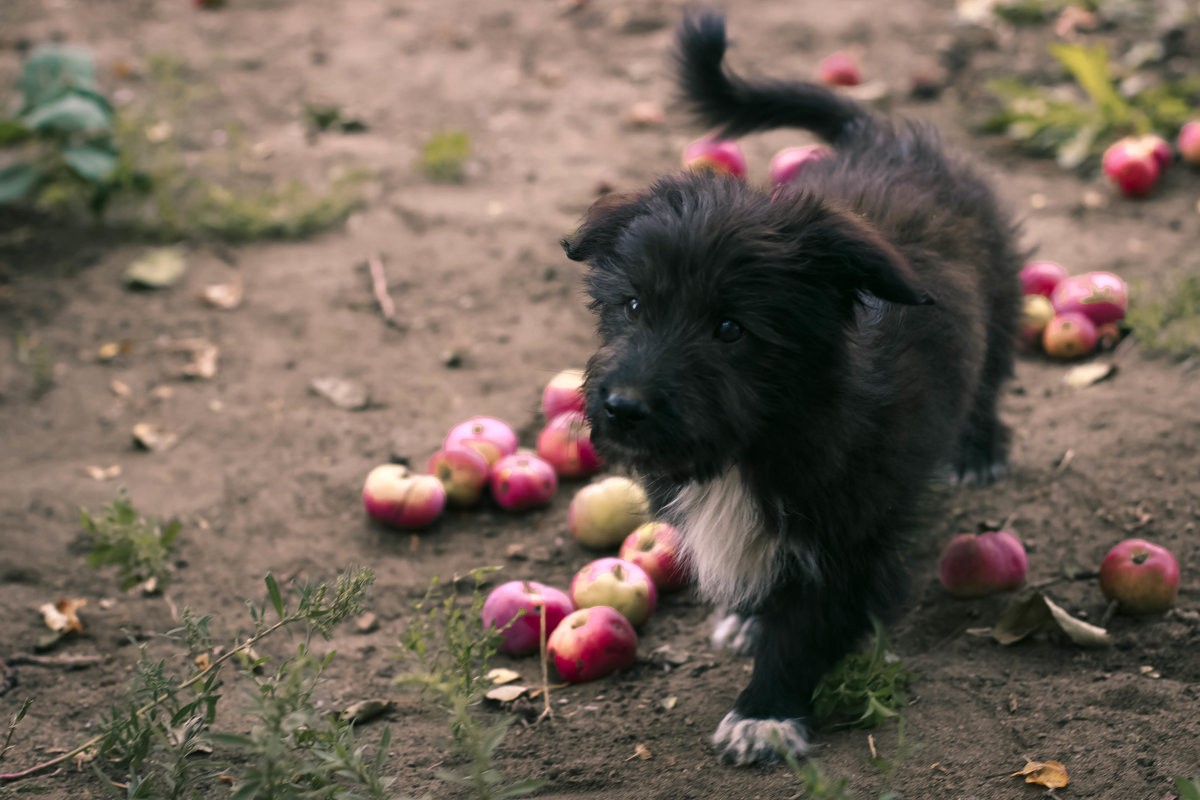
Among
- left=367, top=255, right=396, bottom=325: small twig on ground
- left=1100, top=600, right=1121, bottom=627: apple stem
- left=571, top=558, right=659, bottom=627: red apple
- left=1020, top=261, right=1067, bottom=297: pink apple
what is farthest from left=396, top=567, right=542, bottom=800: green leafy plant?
left=1020, top=261, right=1067, bottom=297: pink apple

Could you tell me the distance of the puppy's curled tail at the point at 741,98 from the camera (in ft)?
13.0

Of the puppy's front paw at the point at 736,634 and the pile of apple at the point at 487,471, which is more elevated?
the puppy's front paw at the point at 736,634

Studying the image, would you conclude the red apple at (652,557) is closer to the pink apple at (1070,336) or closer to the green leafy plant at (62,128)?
the pink apple at (1070,336)

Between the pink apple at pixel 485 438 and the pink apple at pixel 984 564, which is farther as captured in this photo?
the pink apple at pixel 485 438

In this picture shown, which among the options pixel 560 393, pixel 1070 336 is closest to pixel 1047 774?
pixel 560 393

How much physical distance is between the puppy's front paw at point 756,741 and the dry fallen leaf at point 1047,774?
21.2 inches

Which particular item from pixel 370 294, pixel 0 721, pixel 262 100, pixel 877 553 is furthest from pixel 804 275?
pixel 262 100

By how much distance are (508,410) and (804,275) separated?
222cm

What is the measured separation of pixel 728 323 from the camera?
2.57 meters

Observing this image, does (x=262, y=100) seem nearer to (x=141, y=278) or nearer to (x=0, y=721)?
(x=141, y=278)

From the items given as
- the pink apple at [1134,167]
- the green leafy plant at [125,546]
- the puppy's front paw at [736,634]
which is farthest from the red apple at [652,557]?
the pink apple at [1134,167]

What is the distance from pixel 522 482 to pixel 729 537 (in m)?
1.34

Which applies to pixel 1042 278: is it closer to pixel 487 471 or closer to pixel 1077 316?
pixel 1077 316

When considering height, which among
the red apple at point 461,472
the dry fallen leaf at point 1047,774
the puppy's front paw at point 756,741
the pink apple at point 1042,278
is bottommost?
the red apple at point 461,472
